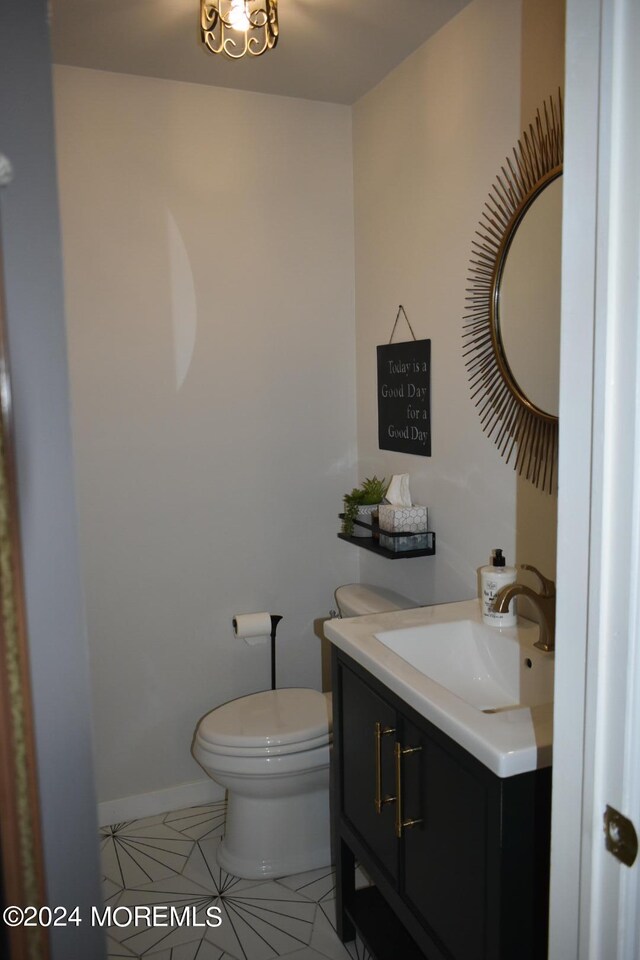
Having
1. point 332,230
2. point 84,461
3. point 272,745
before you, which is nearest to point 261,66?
point 332,230

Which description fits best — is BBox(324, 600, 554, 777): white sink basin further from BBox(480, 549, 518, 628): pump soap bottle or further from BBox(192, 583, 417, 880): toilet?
BBox(192, 583, 417, 880): toilet

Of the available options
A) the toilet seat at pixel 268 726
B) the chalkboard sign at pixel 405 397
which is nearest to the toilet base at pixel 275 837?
the toilet seat at pixel 268 726

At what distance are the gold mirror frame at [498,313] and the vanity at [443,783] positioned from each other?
44 cm

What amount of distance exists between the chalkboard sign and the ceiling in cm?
90

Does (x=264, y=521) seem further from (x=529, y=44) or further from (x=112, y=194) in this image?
(x=529, y=44)

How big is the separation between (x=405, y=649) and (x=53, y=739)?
1.28 meters

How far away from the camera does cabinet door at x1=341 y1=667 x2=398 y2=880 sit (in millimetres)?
1617

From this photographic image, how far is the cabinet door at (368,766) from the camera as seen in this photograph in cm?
162

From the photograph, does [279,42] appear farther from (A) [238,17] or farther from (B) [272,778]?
(B) [272,778]

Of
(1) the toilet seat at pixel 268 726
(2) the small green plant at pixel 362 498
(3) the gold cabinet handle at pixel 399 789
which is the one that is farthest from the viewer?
(2) the small green plant at pixel 362 498

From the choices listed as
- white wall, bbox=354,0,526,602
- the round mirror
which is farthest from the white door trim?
white wall, bbox=354,0,526,602

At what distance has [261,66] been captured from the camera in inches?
92.2

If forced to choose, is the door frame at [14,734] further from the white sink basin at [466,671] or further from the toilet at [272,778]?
the toilet at [272,778]

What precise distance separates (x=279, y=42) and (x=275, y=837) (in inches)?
96.2
